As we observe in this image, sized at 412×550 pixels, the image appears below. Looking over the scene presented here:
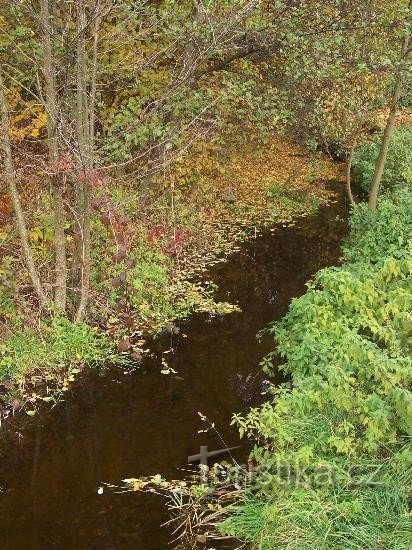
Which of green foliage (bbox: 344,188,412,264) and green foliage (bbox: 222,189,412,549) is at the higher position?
green foliage (bbox: 344,188,412,264)

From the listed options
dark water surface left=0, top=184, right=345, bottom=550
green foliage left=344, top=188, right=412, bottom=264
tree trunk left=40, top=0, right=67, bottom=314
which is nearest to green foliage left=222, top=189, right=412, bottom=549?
dark water surface left=0, top=184, right=345, bottom=550

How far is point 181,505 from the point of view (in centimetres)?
599

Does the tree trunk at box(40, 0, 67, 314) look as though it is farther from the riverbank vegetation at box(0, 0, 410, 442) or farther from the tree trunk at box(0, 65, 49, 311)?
the tree trunk at box(0, 65, 49, 311)

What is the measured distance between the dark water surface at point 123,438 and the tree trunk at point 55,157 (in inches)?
56.6

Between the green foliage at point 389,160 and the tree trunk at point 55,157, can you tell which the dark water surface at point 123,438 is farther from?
the green foliage at point 389,160

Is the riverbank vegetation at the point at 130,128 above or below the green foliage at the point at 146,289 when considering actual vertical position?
above

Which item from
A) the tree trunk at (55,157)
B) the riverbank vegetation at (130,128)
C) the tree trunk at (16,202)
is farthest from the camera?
the riverbank vegetation at (130,128)

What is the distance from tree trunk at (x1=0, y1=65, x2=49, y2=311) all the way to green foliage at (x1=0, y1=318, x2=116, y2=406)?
0.46 meters

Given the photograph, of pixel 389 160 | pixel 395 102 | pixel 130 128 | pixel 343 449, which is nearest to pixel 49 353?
pixel 130 128

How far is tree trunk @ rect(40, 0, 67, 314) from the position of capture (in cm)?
775

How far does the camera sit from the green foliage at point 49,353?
7.89m

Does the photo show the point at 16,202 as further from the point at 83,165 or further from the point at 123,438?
the point at 123,438

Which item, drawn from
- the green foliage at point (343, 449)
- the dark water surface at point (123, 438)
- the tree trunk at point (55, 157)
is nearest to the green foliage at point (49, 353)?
the dark water surface at point (123, 438)

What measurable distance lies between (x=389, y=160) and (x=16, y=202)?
33.3 feet
